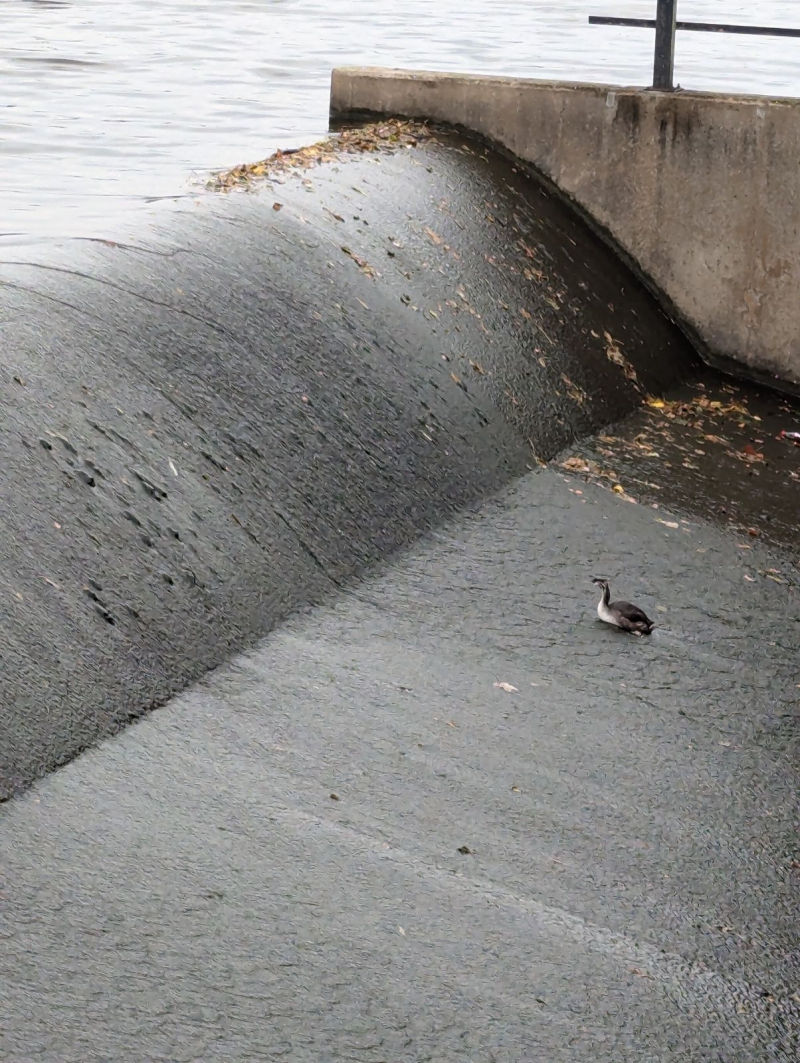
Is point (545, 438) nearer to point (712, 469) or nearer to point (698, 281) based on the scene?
point (712, 469)

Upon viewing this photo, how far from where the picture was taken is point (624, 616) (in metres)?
5.45

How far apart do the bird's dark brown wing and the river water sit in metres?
3.15

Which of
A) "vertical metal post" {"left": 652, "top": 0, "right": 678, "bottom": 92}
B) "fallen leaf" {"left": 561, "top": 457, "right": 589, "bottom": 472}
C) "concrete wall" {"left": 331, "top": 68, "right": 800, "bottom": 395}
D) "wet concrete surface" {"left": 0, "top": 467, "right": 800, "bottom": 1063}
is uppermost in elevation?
"vertical metal post" {"left": 652, "top": 0, "right": 678, "bottom": 92}

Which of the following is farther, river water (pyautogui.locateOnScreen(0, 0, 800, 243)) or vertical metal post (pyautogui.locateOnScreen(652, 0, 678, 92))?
river water (pyautogui.locateOnScreen(0, 0, 800, 243))

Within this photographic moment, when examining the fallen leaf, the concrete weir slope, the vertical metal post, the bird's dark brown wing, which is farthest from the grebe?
the vertical metal post

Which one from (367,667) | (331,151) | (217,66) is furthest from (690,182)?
(217,66)

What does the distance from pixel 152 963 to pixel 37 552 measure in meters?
1.65

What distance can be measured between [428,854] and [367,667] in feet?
3.51

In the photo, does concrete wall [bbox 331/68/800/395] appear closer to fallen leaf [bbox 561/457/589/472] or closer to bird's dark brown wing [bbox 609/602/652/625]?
fallen leaf [bbox 561/457/589/472]

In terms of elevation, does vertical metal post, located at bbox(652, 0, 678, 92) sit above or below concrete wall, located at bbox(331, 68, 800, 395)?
above

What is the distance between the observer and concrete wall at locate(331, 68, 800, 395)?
27.4 feet

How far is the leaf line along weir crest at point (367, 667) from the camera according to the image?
3494 mm

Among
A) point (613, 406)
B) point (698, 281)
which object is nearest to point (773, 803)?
point (613, 406)

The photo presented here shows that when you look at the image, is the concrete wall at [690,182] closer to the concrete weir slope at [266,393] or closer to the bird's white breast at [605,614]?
the concrete weir slope at [266,393]
